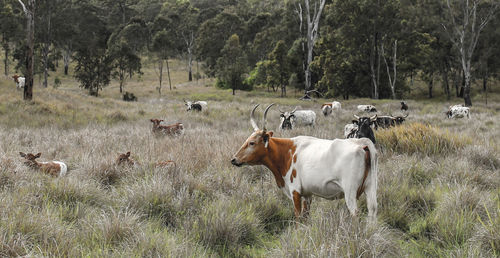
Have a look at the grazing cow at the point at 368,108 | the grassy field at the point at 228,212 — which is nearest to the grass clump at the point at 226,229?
the grassy field at the point at 228,212

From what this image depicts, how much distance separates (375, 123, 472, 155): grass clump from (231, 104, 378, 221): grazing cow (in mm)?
4364

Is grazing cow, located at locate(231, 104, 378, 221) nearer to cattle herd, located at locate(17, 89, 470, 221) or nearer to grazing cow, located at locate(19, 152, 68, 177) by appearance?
cattle herd, located at locate(17, 89, 470, 221)

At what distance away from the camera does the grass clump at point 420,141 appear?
7.35m

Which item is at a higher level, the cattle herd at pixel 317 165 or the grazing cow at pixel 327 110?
the grazing cow at pixel 327 110

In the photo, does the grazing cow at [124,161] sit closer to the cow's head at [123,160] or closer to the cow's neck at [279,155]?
the cow's head at [123,160]

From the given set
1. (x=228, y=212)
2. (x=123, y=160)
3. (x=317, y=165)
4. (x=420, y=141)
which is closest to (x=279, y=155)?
(x=317, y=165)

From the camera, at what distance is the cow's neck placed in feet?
12.7

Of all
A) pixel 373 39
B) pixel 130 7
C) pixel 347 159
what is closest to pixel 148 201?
pixel 347 159

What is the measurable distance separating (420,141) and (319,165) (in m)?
5.00

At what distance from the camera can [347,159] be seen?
Result: 324 centimetres

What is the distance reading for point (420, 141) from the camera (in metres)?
7.46

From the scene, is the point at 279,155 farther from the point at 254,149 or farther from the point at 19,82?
the point at 19,82

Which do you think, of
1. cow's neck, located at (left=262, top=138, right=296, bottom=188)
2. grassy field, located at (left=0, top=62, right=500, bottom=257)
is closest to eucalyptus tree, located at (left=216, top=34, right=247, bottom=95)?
grassy field, located at (left=0, top=62, right=500, bottom=257)

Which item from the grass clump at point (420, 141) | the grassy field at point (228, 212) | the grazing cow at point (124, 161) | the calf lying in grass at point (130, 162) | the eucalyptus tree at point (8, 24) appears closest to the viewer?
the grassy field at point (228, 212)
